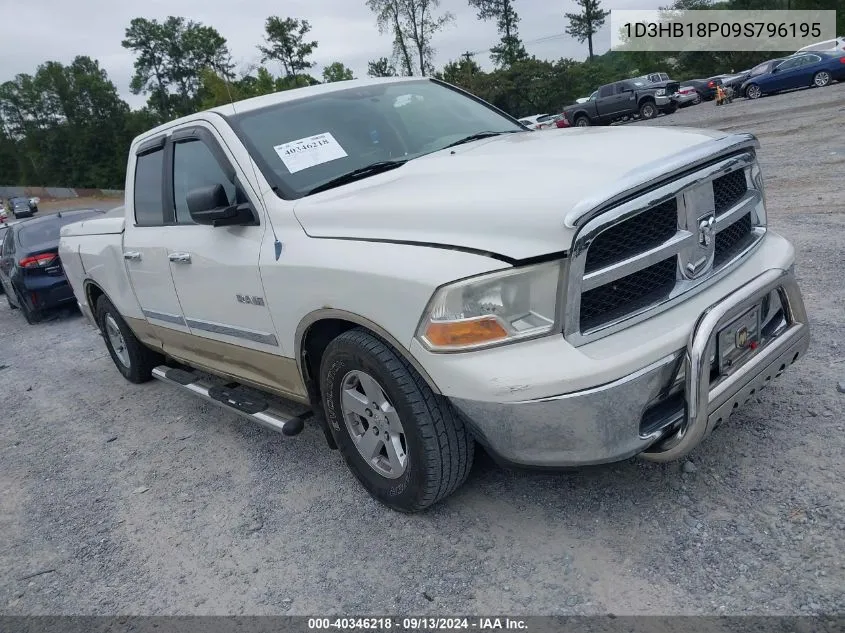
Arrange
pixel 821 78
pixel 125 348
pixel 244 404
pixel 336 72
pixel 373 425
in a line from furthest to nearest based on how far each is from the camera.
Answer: pixel 336 72, pixel 821 78, pixel 125 348, pixel 244 404, pixel 373 425

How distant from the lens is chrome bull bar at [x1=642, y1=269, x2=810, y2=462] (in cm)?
241

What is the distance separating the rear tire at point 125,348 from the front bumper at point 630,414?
377 centimetres

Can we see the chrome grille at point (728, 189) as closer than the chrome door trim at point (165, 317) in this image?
Yes

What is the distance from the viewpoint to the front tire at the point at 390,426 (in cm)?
270

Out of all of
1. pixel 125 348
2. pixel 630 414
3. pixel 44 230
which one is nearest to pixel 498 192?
pixel 630 414

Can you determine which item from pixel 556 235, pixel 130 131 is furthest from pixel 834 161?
pixel 130 131

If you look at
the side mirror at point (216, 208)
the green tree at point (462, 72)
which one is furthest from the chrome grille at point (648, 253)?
the green tree at point (462, 72)

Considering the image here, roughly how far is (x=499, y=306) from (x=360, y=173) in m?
1.30

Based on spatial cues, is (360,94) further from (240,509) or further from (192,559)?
(192,559)

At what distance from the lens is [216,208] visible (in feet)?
11.0

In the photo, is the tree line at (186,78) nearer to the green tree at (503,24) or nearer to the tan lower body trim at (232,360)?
the green tree at (503,24)

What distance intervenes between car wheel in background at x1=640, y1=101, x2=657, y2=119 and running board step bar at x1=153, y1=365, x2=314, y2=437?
82.6 feet

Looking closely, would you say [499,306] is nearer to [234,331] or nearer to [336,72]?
[234,331]

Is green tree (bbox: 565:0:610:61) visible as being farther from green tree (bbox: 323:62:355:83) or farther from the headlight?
the headlight
